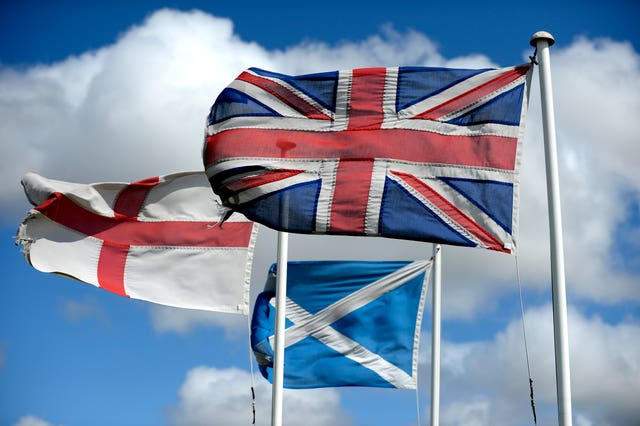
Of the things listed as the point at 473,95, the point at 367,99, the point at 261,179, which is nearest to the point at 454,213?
the point at 473,95

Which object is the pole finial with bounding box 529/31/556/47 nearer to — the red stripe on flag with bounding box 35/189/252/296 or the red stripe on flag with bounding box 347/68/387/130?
the red stripe on flag with bounding box 347/68/387/130

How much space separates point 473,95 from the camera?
46.2 ft

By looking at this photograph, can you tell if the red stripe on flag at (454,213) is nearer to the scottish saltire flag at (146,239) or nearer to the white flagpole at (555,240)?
the white flagpole at (555,240)

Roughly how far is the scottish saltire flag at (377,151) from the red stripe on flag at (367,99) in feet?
0.05

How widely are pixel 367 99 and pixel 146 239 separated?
830 centimetres

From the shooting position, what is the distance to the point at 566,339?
1259cm

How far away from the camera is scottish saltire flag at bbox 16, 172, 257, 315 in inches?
821

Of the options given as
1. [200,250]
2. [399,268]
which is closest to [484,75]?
[200,250]

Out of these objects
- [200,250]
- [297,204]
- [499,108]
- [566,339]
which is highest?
[200,250]

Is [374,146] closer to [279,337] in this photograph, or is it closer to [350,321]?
[279,337]

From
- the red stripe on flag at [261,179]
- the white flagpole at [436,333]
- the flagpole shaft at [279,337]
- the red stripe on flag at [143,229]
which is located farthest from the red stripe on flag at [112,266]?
the red stripe on flag at [261,179]

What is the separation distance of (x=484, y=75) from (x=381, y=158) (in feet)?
5.63

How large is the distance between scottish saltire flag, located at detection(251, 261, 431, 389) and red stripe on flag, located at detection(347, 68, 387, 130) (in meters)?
9.28

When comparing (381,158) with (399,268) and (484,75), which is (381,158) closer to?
(484,75)
